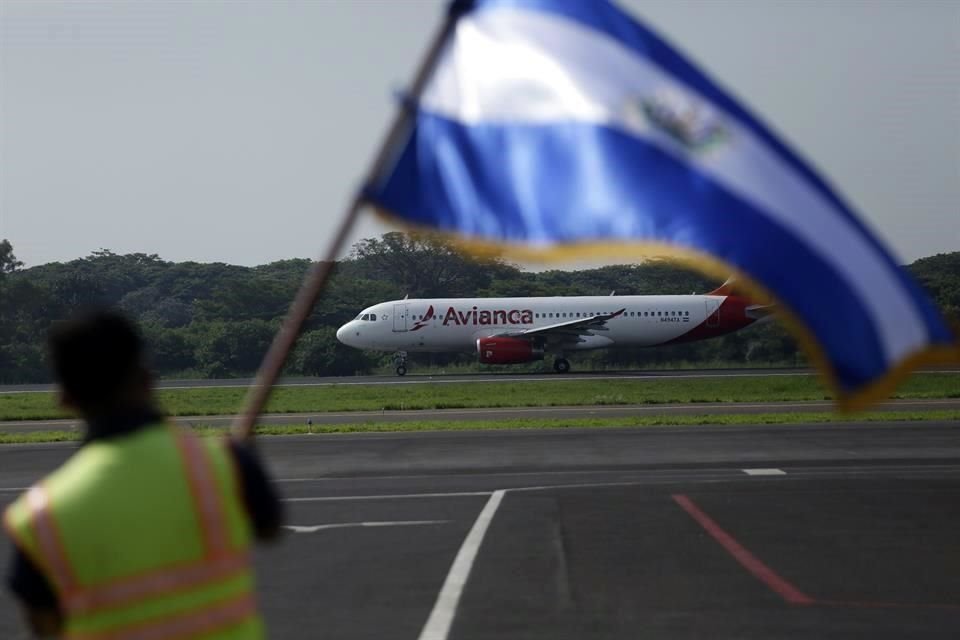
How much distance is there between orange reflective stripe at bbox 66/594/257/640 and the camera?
10.3 feet

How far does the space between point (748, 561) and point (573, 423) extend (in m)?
17.7

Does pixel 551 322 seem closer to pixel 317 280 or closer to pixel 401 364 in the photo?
pixel 401 364

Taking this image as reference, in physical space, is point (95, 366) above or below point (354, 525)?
above

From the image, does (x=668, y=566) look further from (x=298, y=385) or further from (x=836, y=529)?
(x=298, y=385)

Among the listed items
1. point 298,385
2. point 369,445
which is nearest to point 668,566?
point 369,445

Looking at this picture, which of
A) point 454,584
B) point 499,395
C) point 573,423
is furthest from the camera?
point 499,395

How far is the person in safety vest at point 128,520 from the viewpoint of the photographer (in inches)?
121

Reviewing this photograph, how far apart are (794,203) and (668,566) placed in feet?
23.1

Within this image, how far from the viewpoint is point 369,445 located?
24.9 metres

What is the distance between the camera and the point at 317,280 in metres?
3.90

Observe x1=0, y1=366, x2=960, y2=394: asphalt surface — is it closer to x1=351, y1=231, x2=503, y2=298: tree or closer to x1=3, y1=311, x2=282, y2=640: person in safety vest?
x1=351, y1=231, x2=503, y2=298: tree

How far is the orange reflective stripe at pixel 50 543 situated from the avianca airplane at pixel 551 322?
47298 mm

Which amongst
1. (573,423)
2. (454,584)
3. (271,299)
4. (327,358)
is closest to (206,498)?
(454,584)

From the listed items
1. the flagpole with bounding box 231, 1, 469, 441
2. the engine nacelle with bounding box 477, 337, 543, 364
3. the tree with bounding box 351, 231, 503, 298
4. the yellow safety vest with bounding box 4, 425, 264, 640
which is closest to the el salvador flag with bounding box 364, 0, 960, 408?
the flagpole with bounding box 231, 1, 469, 441
